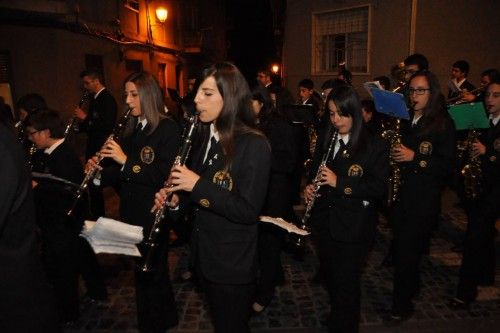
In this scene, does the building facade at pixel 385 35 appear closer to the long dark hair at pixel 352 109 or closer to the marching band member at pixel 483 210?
the marching band member at pixel 483 210

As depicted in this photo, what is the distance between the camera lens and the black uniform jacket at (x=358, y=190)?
10.9 ft

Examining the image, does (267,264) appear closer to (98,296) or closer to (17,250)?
(98,296)

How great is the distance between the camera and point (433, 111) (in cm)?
391

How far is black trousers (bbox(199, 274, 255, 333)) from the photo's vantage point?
2.61 m

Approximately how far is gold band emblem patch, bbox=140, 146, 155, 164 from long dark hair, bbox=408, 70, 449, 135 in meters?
2.64

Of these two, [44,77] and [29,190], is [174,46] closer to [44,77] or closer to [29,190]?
[44,77]

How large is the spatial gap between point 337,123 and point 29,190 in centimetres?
244

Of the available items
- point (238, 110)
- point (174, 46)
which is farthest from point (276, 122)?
point (174, 46)

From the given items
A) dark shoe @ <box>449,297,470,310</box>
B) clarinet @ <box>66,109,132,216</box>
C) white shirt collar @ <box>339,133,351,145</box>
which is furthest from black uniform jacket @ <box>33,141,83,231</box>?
dark shoe @ <box>449,297,470,310</box>

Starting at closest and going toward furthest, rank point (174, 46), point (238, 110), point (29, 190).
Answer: point (29, 190)
point (238, 110)
point (174, 46)

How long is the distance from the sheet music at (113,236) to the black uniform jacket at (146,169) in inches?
31.2

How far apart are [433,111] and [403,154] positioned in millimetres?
535

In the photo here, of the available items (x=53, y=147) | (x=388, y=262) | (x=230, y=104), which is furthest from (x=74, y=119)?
(x=388, y=262)

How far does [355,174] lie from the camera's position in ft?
11.1
